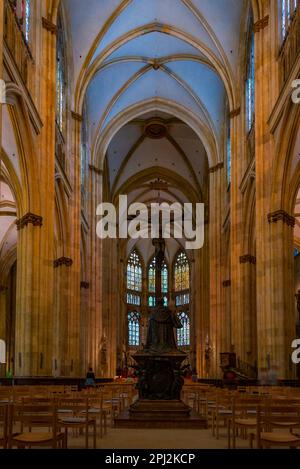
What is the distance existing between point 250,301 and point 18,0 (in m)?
16.2

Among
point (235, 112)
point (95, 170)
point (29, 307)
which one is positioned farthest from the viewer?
point (95, 170)

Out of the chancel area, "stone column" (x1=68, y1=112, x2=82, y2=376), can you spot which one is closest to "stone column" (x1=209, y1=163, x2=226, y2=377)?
the chancel area

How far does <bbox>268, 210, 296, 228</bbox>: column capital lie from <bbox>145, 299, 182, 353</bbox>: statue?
6701mm

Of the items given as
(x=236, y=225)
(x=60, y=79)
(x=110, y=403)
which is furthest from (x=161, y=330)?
(x=60, y=79)

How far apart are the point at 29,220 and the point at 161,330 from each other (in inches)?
281

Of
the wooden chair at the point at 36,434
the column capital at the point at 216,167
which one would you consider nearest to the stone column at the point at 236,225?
the column capital at the point at 216,167

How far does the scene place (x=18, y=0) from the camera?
20781mm

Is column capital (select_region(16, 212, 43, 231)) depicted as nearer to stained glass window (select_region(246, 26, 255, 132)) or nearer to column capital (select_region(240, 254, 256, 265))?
stained glass window (select_region(246, 26, 255, 132))

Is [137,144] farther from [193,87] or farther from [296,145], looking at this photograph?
[296,145]

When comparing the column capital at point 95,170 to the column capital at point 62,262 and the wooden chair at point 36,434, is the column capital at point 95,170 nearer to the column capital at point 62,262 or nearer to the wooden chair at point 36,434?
the column capital at point 62,262

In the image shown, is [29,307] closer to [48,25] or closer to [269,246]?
[269,246]

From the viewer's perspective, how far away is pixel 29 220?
21.9m

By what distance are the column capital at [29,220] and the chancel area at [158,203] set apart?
0.16 ft
